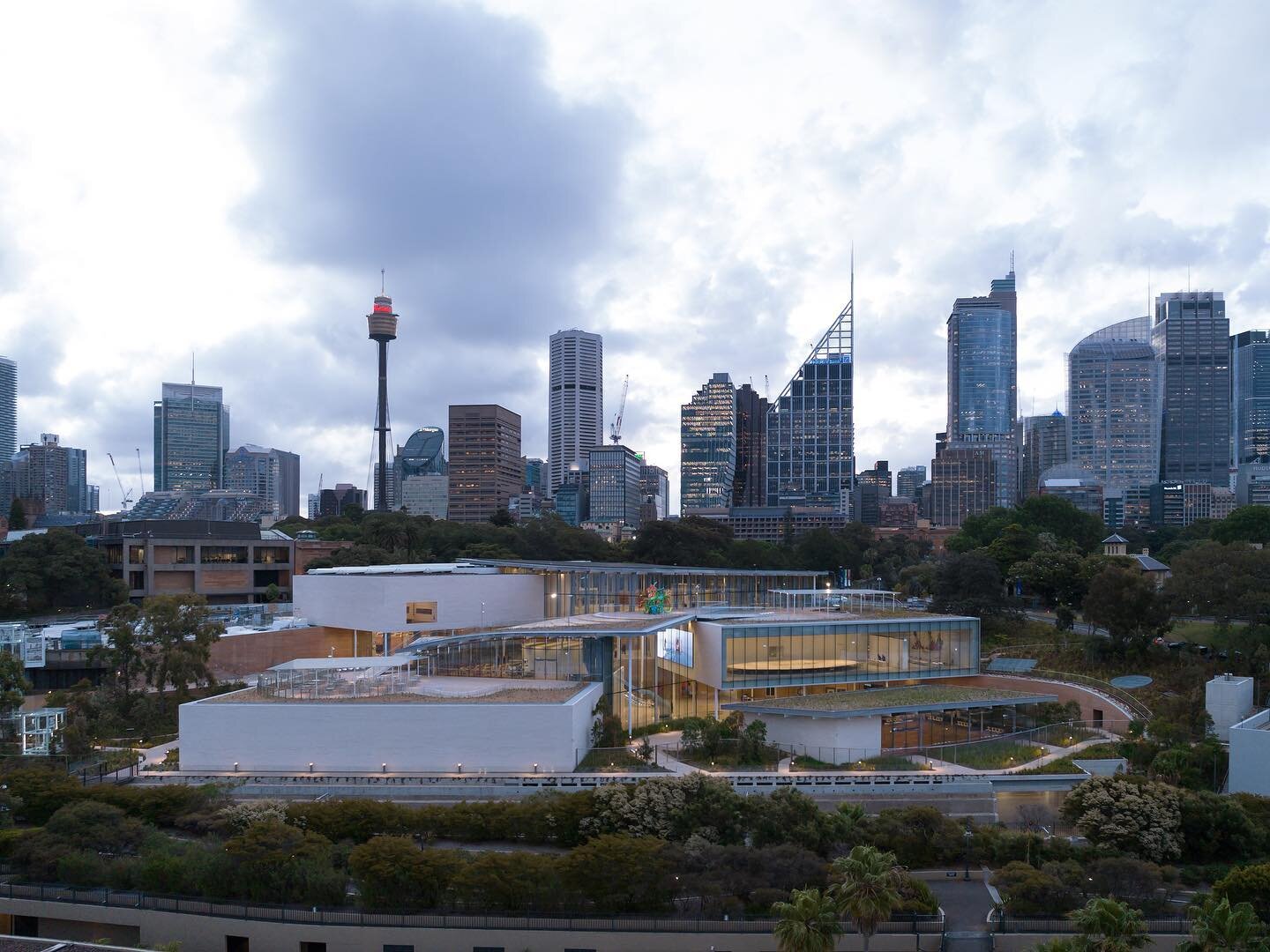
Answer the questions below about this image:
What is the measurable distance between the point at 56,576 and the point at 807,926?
7931 centimetres

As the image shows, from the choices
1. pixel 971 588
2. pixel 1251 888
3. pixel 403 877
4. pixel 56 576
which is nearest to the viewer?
pixel 1251 888

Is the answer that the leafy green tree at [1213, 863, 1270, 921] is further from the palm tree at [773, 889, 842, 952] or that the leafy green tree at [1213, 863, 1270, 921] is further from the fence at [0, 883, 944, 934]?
the palm tree at [773, 889, 842, 952]

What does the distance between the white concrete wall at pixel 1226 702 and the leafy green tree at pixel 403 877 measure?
36043 millimetres

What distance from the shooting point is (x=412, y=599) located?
57.7 m

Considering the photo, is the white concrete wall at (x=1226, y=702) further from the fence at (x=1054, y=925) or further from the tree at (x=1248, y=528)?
the tree at (x=1248, y=528)

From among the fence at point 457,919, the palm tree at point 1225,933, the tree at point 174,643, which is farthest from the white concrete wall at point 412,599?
the palm tree at point 1225,933

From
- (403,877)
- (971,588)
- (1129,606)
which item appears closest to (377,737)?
(403,877)

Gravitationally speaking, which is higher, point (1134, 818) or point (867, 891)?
point (867, 891)

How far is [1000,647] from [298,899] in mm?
50416

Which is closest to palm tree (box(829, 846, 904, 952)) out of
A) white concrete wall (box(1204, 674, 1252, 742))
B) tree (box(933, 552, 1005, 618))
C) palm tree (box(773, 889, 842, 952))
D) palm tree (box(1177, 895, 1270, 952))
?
palm tree (box(773, 889, 842, 952))

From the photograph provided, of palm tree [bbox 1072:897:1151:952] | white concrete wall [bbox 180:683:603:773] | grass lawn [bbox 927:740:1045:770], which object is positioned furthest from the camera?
grass lawn [bbox 927:740:1045:770]

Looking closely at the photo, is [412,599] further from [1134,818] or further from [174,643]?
[1134,818]

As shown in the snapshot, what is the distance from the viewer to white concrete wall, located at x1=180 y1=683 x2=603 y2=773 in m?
36.0

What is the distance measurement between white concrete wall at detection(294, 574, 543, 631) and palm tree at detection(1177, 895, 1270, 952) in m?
46.4
